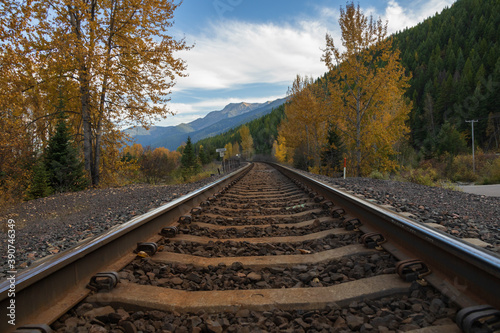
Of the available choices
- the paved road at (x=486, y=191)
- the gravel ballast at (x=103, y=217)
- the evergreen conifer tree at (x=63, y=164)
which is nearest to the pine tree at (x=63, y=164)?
the evergreen conifer tree at (x=63, y=164)

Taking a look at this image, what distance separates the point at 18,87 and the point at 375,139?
15.8m

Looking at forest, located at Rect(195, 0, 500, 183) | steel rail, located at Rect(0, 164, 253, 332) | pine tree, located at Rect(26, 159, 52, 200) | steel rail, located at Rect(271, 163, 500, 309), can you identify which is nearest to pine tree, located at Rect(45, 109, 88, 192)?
pine tree, located at Rect(26, 159, 52, 200)

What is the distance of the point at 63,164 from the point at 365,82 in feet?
51.8

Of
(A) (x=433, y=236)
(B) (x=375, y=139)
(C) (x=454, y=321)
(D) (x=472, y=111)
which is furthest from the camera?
(D) (x=472, y=111)

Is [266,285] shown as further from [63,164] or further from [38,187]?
[63,164]

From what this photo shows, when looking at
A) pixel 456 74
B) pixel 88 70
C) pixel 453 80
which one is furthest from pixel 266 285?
pixel 456 74

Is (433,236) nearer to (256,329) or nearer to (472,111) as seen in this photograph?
(256,329)

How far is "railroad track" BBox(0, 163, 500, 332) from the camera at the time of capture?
1.39m

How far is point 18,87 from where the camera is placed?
1008 cm

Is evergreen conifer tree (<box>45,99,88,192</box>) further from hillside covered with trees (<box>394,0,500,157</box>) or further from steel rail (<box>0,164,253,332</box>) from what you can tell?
hillside covered with trees (<box>394,0,500,157</box>)

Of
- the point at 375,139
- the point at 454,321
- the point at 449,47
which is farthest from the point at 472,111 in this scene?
the point at 454,321

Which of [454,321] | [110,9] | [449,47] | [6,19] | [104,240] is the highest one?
[449,47]

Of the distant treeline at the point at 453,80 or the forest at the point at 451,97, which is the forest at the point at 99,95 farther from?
the distant treeline at the point at 453,80

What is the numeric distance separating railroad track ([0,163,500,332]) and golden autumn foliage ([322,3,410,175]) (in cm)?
1321
